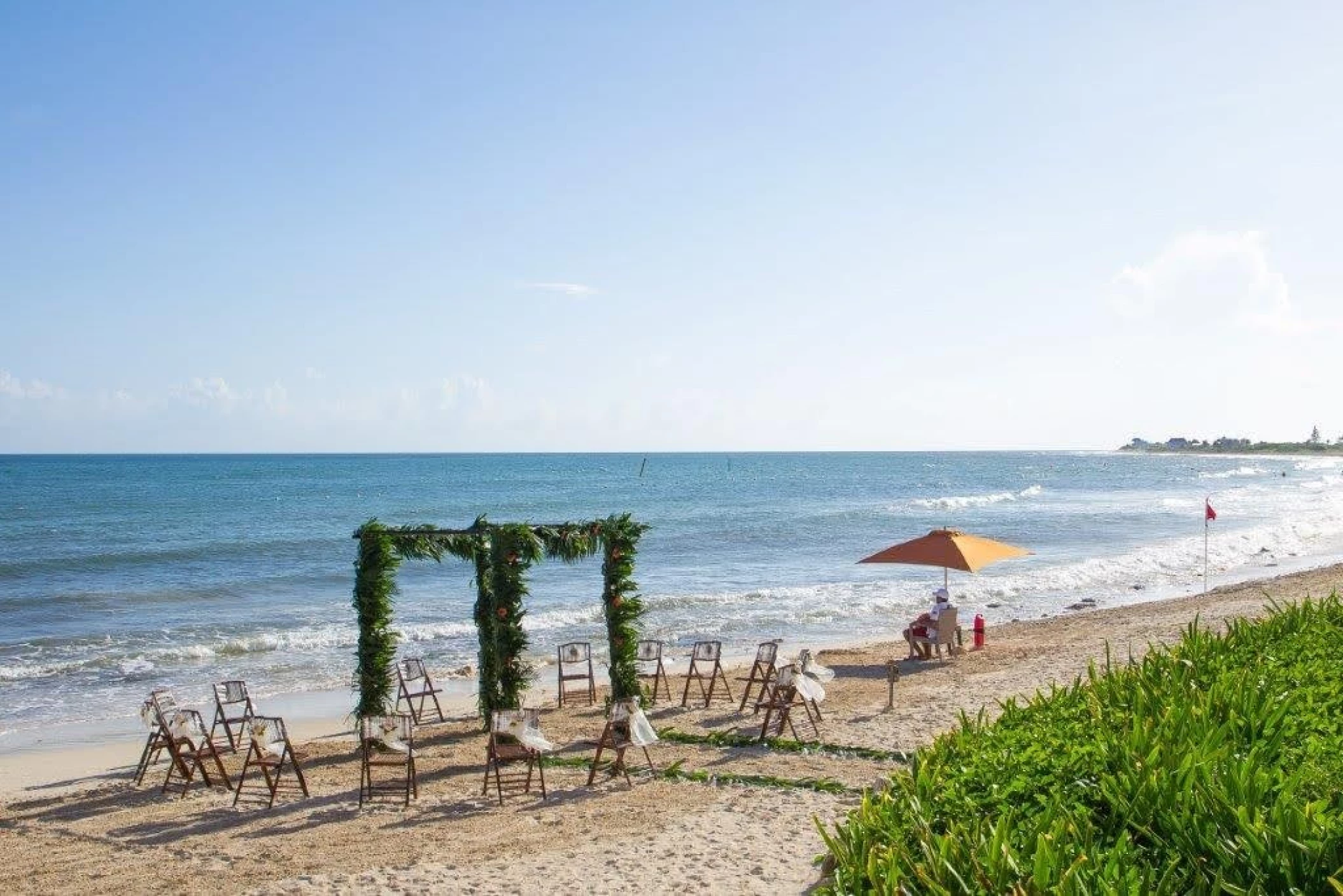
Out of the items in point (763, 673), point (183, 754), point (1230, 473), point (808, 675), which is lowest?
point (1230, 473)

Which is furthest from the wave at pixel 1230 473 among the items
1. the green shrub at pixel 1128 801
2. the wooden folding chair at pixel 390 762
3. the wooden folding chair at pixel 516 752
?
the green shrub at pixel 1128 801

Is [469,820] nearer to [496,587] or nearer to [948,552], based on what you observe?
[496,587]

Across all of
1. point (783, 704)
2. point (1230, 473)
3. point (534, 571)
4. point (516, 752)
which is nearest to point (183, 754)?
point (516, 752)

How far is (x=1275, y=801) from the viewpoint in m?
3.89

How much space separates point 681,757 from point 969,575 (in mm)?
20428

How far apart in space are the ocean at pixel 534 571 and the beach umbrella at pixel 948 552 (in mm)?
4527

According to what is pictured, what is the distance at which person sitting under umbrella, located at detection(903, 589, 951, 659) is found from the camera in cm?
1658

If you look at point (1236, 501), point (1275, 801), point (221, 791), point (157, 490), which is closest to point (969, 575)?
point (221, 791)

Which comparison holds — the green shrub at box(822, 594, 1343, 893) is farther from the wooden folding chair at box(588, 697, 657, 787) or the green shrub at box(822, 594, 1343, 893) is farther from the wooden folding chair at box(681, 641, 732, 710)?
the wooden folding chair at box(681, 641, 732, 710)

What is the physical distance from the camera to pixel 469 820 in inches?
370

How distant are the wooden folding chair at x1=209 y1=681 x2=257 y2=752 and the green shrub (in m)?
8.49

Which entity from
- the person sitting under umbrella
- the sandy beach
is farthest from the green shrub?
the person sitting under umbrella

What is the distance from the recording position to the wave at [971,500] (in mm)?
62312

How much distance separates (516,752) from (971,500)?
60.3m
